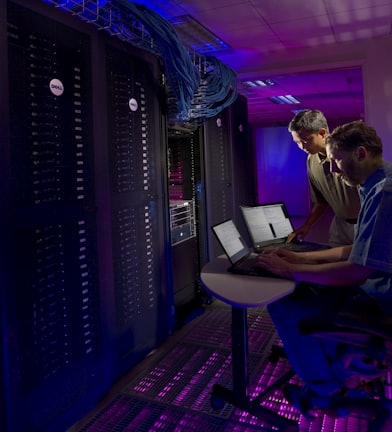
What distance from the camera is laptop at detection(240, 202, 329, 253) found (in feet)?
7.52

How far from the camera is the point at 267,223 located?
7.91ft

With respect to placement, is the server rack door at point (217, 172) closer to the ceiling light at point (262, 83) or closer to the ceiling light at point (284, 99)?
the ceiling light at point (262, 83)

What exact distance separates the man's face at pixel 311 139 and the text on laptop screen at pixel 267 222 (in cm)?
40

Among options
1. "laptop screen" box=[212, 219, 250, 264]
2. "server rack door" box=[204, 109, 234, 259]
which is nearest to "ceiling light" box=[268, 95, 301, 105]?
"server rack door" box=[204, 109, 234, 259]

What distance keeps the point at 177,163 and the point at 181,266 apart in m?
0.88

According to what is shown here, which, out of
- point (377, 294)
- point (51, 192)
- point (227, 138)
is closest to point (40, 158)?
point (51, 192)

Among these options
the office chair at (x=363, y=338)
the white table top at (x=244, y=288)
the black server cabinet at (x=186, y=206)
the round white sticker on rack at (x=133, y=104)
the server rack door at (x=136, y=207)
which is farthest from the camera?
the black server cabinet at (x=186, y=206)

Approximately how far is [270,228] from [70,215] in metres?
1.15

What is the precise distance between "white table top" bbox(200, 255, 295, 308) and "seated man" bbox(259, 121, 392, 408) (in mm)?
67

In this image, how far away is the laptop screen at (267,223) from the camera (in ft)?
7.57

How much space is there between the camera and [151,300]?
2.61 m

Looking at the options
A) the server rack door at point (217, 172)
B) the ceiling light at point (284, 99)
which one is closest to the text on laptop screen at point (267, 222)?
the server rack door at point (217, 172)

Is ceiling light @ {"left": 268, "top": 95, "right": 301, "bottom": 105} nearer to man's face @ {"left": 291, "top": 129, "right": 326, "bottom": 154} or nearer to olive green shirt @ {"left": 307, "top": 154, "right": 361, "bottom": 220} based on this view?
olive green shirt @ {"left": 307, "top": 154, "right": 361, "bottom": 220}

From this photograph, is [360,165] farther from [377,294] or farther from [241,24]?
[241,24]
